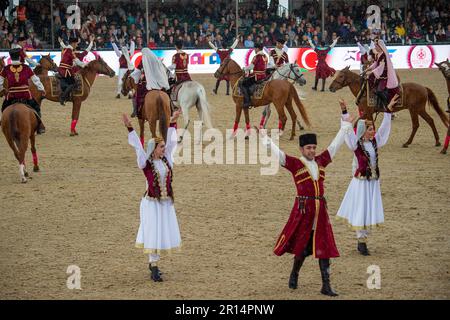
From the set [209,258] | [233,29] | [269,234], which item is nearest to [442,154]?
[269,234]

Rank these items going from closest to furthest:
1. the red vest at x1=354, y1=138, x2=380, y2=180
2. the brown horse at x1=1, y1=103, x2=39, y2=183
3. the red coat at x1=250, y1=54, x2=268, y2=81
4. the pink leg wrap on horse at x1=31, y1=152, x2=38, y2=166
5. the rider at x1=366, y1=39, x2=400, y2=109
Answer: the red vest at x1=354, y1=138, x2=380, y2=180, the brown horse at x1=1, y1=103, x2=39, y2=183, the pink leg wrap on horse at x1=31, y1=152, x2=38, y2=166, the rider at x1=366, y1=39, x2=400, y2=109, the red coat at x1=250, y1=54, x2=268, y2=81

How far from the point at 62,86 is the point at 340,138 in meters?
13.0

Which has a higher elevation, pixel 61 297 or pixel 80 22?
pixel 80 22

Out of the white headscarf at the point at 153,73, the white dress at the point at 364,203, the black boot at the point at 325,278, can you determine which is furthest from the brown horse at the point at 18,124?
the black boot at the point at 325,278

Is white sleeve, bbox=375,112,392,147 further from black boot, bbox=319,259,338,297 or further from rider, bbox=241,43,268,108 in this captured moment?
rider, bbox=241,43,268,108

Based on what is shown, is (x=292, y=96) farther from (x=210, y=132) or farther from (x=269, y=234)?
(x=269, y=234)

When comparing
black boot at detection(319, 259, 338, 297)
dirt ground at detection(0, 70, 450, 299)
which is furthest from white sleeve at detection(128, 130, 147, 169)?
black boot at detection(319, 259, 338, 297)

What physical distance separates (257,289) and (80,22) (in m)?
28.9

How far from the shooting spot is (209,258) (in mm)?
10133

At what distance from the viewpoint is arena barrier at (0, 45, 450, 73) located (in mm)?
34062

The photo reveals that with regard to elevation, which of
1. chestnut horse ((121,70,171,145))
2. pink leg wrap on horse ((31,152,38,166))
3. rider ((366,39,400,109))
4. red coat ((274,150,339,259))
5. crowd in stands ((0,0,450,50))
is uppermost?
crowd in stands ((0,0,450,50))

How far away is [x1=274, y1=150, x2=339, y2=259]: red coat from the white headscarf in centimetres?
840

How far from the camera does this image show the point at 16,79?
50.2ft

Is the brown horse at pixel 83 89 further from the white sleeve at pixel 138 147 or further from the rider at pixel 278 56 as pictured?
the white sleeve at pixel 138 147
